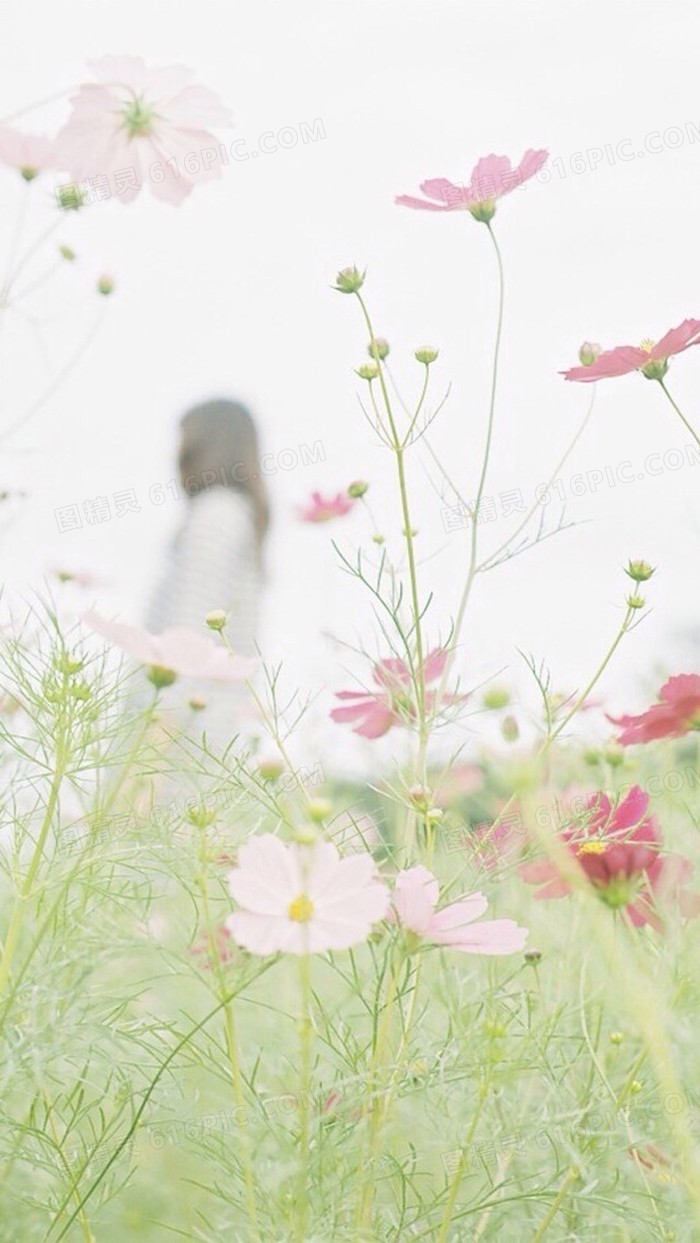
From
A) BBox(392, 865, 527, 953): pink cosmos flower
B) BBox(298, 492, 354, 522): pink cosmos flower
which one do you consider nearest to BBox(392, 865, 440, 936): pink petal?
BBox(392, 865, 527, 953): pink cosmos flower

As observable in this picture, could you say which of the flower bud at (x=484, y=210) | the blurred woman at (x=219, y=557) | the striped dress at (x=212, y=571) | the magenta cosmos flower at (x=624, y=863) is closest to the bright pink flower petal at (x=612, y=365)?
the flower bud at (x=484, y=210)

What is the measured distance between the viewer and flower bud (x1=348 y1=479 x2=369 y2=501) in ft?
2.50

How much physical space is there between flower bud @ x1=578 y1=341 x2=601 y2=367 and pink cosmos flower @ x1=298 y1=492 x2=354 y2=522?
87 centimetres

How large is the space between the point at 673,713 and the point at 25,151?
562 mm

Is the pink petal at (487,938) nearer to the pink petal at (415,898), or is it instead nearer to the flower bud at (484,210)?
the pink petal at (415,898)

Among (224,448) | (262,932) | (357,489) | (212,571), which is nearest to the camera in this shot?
(262,932)

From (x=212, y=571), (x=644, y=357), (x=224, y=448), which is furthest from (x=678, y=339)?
(x=224, y=448)

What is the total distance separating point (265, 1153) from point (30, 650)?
12.0 inches

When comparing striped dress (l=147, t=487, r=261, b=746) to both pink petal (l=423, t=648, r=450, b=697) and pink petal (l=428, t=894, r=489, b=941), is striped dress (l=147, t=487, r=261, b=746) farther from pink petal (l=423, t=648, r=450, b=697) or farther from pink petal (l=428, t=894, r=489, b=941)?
pink petal (l=428, t=894, r=489, b=941)

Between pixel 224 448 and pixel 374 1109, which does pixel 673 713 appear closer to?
pixel 374 1109

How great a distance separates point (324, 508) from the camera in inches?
65.9

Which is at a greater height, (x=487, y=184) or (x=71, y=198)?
(x=71, y=198)

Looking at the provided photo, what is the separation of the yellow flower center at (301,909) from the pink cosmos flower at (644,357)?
0.36 meters

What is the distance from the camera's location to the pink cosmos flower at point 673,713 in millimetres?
640
